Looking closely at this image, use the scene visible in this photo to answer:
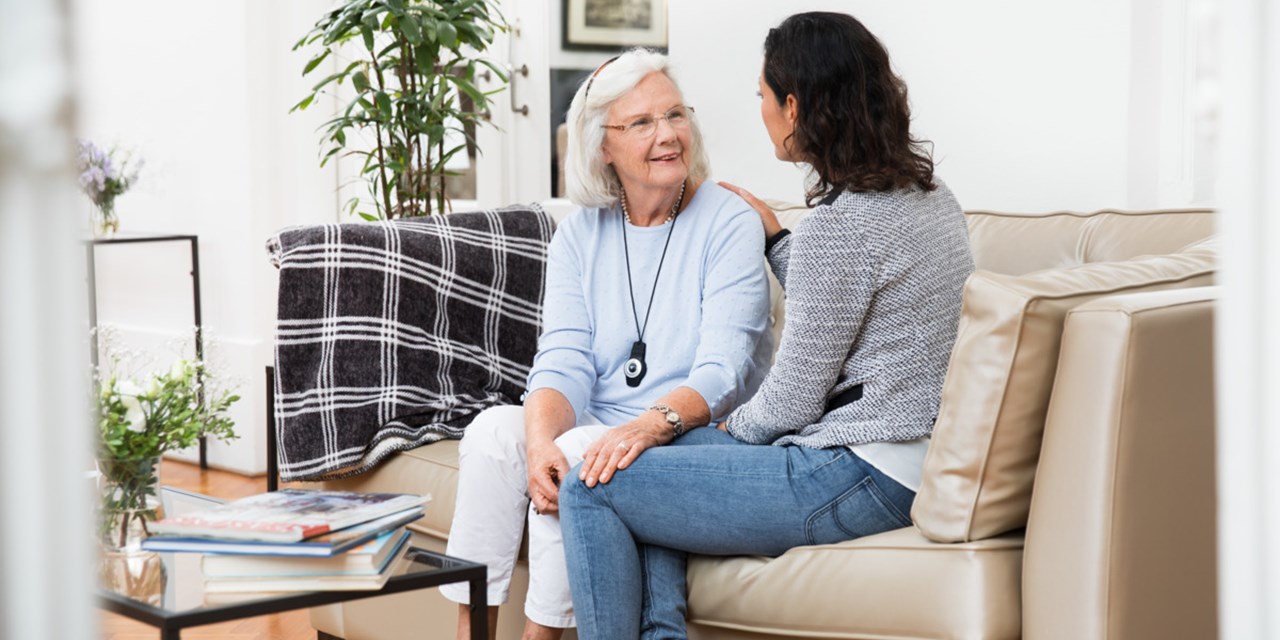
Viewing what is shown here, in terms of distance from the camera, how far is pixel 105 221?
4.29 m

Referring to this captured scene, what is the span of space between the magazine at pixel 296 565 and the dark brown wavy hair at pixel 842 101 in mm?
804

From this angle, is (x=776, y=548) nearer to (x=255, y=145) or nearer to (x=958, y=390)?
(x=958, y=390)

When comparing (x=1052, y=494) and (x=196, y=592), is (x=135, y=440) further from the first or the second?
(x=1052, y=494)

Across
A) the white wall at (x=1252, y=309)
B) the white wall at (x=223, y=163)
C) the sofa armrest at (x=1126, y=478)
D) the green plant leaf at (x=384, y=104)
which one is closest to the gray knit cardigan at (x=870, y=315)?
the sofa armrest at (x=1126, y=478)

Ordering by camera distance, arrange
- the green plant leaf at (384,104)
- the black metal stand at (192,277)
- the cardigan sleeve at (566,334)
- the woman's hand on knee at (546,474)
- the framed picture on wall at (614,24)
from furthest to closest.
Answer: the black metal stand at (192,277) → the framed picture on wall at (614,24) → the green plant leaf at (384,104) → the cardigan sleeve at (566,334) → the woman's hand on knee at (546,474)

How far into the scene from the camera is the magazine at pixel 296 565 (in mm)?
1459

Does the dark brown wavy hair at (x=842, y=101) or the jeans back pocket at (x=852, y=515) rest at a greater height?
the dark brown wavy hair at (x=842, y=101)

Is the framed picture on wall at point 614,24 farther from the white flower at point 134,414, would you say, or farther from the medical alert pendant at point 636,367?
the white flower at point 134,414

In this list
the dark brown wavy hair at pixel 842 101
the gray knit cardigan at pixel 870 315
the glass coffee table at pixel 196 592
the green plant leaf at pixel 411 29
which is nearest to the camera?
the glass coffee table at pixel 196 592

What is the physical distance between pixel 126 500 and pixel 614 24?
2.64 metres

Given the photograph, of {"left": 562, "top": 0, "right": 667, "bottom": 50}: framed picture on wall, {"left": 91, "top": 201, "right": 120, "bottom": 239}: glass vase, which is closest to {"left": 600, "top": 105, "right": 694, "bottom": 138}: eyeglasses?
{"left": 562, "top": 0, "right": 667, "bottom": 50}: framed picture on wall

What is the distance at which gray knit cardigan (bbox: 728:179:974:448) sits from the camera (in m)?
1.69

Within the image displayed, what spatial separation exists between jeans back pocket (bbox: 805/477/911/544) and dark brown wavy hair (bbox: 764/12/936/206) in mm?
423

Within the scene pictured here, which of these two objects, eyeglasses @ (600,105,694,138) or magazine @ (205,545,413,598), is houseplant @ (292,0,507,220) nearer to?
eyeglasses @ (600,105,694,138)
